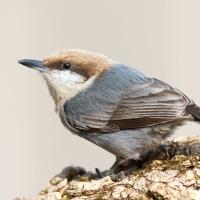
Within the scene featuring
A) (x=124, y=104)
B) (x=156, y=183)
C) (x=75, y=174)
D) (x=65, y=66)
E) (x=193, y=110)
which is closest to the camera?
(x=156, y=183)

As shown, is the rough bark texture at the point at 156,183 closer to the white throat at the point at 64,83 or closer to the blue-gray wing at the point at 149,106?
the blue-gray wing at the point at 149,106

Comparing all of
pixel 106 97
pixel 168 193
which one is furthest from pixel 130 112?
pixel 168 193

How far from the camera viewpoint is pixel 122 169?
443 centimetres

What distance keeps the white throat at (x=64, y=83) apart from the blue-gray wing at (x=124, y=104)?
0.34 feet

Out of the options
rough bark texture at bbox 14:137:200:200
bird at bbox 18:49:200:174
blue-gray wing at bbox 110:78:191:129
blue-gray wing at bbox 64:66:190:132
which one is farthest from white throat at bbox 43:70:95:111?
rough bark texture at bbox 14:137:200:200

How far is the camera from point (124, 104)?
445cm

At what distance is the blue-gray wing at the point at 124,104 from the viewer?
4344mm

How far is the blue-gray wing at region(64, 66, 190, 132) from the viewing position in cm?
434

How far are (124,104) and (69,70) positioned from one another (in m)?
0.60

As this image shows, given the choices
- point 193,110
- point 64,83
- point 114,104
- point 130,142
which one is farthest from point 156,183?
point 64,83

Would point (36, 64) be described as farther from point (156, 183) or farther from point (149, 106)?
point (156, 183)

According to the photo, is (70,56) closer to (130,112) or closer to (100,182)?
(130,112)

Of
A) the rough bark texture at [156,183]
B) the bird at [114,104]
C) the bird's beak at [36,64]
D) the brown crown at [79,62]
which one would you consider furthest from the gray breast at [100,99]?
the rough bark texture at [156,183]

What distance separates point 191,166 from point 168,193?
12.2 inches
